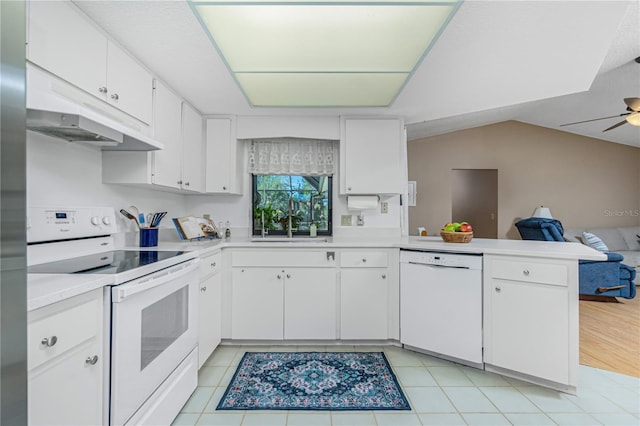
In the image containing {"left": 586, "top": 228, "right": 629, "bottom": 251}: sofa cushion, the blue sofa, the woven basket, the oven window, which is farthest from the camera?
{"left": 586, "top": 228, "right": 629, "bottom": 251}: sofa cushion

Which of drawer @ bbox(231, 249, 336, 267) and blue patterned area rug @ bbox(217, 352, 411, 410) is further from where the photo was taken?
drawer @ bbox(231, 249, 336, 267)

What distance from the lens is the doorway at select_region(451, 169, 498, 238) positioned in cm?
588

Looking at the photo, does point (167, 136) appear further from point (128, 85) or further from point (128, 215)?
point (128, 215)

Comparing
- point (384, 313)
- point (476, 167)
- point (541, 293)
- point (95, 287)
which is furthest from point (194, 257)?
point (476, 167)

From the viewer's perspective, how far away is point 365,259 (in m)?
2.54

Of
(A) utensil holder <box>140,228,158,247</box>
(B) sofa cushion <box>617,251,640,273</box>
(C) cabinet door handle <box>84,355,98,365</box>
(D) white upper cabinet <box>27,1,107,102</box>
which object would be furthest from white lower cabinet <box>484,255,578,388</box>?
(B) sofa cushion <box>617,251,640,273</box>

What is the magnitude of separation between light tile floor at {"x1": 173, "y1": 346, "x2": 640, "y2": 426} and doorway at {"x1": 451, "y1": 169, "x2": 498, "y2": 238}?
13.2ft

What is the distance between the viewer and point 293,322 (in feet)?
8.32

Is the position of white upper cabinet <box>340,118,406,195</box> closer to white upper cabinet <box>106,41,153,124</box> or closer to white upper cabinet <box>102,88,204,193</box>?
white upper cabinet <box>102,88,204,193</box>

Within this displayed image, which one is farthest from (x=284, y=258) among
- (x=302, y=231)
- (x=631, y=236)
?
(x=631, y=236)

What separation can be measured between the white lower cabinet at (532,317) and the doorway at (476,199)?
4.17 metres

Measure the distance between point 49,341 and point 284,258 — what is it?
1.72 m

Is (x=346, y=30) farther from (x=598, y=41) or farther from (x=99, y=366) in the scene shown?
(x=99, y=366)

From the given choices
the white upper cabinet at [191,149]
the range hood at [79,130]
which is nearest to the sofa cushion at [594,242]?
the white upper cabinet at [191,149]
